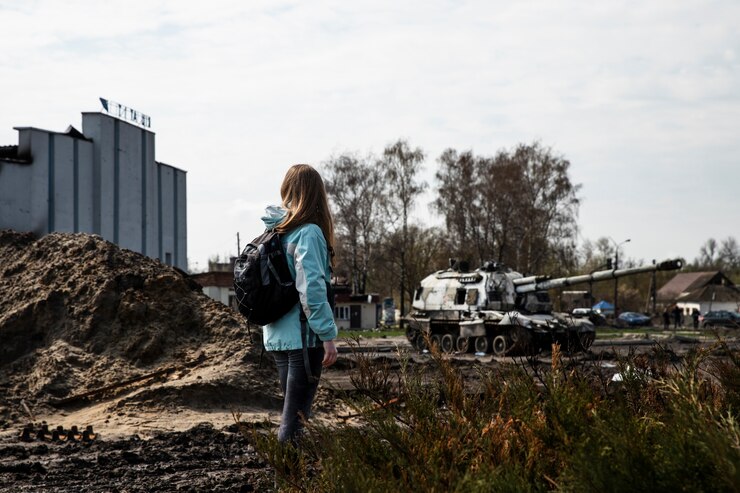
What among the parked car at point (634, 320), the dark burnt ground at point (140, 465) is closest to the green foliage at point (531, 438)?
the dark burnt ground at point (140, 465)

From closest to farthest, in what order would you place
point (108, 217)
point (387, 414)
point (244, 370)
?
point (387, 414), point (244, 370), point (108, 217)

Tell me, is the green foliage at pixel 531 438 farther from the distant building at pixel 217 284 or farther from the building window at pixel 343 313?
the building window at pixel 343 313

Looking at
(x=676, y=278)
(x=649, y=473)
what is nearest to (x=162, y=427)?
(x=649, y=473)

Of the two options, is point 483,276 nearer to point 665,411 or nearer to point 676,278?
point 665,411

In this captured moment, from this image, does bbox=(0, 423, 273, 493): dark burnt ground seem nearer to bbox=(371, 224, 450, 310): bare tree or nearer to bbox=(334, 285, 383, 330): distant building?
bbox=(334, 285, 383, 330): distant building

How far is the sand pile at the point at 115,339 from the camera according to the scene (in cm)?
1136

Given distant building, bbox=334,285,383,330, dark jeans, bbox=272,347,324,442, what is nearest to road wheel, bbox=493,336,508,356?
dark jeans, bbox=272,347,324,442

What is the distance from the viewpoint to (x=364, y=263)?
55.4m

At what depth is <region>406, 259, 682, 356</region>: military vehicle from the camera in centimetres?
2591

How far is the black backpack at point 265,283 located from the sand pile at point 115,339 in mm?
5939

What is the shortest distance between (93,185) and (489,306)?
35.2 ft

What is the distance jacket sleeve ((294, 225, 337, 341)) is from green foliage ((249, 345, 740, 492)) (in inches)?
21.8

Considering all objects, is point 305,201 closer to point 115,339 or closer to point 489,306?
point 115,339

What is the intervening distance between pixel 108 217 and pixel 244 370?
15.6 meters
